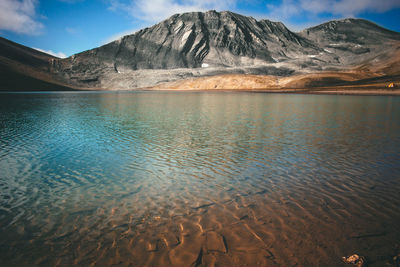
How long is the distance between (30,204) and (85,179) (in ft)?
7.30

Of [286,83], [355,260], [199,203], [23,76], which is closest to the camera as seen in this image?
[355,260]

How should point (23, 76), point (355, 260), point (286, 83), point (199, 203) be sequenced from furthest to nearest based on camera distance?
point (23, 76) → point (286, 83) → point (199, 203) → point (355, 260)

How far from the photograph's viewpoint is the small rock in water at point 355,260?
4.82 metres

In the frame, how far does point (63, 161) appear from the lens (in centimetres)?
1206

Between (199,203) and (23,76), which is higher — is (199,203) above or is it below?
below

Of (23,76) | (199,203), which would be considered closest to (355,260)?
(199,203)

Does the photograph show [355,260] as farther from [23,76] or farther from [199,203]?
[23,76]

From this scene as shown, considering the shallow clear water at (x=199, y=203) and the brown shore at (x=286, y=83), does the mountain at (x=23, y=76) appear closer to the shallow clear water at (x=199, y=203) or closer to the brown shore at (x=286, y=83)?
the brown shore at (x=286, y=83)

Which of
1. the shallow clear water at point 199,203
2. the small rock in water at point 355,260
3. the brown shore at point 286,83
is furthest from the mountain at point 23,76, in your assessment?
the small rock in water at point 355,260

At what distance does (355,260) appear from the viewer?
4.88 meters

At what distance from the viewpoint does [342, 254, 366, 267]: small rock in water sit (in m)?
4.82

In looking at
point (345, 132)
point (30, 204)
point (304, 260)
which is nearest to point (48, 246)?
point (30, 204)

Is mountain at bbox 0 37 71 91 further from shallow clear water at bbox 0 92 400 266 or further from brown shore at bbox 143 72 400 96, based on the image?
shallow clear water at bbox 0 92 400 266

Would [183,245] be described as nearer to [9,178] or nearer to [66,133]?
[9,178]
